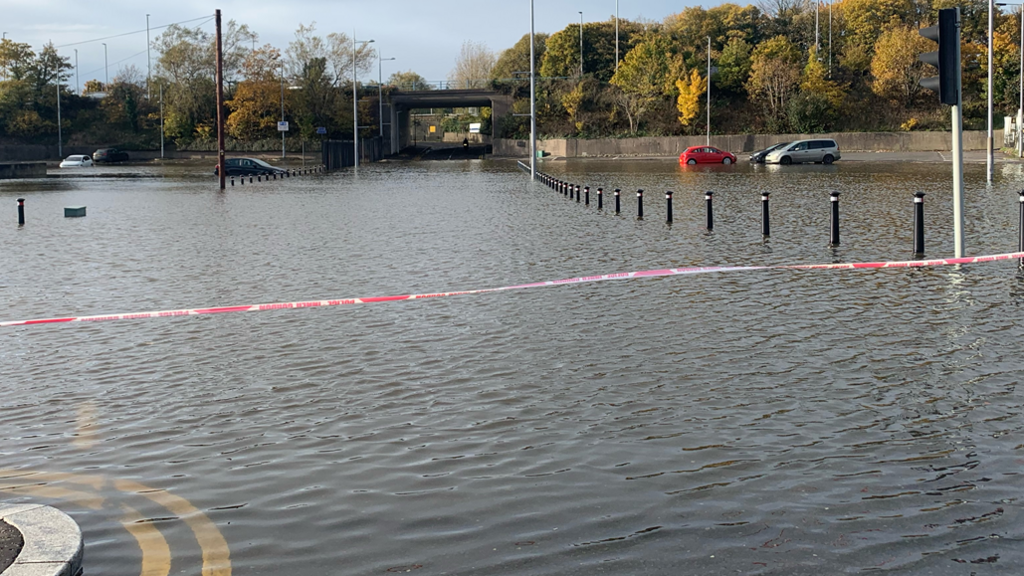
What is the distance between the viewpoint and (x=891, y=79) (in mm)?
87375

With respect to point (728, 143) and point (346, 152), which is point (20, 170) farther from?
point (728, 143)

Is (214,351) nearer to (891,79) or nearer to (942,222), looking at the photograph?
(942,222)

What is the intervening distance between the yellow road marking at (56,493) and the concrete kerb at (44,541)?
0.51 m

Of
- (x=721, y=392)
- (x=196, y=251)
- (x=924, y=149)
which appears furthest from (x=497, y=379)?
(x=924, y=149)

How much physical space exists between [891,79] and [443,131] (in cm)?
8475

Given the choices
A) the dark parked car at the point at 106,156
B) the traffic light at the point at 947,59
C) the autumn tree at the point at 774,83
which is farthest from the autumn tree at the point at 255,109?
the traffic light at the point at 947,59

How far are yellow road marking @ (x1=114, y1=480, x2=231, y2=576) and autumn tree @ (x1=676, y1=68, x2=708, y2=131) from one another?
88.8m

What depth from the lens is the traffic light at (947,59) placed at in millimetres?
13078

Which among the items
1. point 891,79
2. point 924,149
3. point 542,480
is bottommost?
point 542,480

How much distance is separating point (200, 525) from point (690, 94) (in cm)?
8968

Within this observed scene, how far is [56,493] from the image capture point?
607 centimetres

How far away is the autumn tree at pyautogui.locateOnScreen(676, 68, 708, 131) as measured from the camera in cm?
9200

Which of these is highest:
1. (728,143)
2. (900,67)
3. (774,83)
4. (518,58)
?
(518,58)

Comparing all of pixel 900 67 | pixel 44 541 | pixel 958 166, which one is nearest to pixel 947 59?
pixel 958 166
